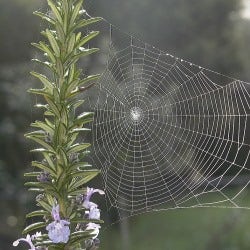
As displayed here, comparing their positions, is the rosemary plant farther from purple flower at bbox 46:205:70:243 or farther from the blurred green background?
the blurred green background

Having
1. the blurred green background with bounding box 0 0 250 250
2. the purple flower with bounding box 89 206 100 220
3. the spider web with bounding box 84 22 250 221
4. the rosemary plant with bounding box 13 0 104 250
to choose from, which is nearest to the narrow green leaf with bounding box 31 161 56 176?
the rosemary plant with bounding box 13 0 104 250

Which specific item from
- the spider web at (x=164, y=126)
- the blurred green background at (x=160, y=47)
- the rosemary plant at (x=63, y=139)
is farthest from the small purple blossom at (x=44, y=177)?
the blurred green background at (x=160, y=47)

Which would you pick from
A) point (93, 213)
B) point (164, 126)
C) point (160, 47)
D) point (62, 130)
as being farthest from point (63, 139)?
point (160, 47)

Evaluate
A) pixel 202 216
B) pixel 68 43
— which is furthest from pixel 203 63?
pixel 68 43

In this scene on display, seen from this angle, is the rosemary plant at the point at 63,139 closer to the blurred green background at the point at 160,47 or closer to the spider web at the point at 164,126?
the spider web at the point at 164,126

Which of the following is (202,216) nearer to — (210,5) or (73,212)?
(210,5)
